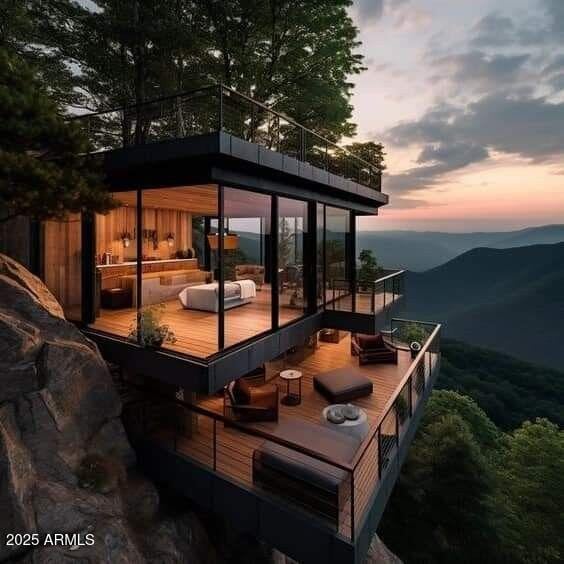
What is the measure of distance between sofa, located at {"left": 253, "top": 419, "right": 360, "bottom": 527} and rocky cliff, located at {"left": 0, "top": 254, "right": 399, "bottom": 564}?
7.95 ft

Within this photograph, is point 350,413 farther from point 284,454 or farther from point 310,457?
point 284,454

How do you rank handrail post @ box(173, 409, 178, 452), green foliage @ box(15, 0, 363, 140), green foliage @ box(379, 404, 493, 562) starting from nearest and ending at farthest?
handrail post @ box(173, 409, 178, 452) → green foliage @ box(379, 404, 493, 562) → green foliage @ box(15, 0, 363, 140)

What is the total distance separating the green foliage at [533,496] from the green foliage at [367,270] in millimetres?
11824

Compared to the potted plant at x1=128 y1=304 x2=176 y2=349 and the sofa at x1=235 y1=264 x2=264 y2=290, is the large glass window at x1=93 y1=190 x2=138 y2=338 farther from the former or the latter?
the sofa at x1=235 y1=264 x2=264 y2=290

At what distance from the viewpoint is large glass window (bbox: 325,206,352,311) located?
10836mm

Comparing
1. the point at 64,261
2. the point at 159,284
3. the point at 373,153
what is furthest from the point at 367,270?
the point at 64,261

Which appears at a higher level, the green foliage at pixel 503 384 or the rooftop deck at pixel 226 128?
the rooftop deck at pixel 226 128

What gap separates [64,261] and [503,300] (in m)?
124

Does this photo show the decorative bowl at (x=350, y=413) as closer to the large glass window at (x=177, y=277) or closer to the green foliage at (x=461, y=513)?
the large glass window at (x=177, y=277)

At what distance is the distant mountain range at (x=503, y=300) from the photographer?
3280 inches

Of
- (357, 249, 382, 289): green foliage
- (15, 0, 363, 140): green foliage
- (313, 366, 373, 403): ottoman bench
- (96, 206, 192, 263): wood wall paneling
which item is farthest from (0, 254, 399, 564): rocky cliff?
(15, 0, 363, 140): green foliage

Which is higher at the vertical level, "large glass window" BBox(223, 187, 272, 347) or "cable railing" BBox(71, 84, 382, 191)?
"cable railing" BBox(71, 84, 382, 191)

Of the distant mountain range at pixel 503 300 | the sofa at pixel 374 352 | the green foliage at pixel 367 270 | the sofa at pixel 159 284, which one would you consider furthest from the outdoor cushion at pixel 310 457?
the distant mountain range at pixel 503 300

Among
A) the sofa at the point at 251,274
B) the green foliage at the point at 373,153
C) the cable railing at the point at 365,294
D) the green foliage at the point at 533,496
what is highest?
the green foliage at the point at 373,153
